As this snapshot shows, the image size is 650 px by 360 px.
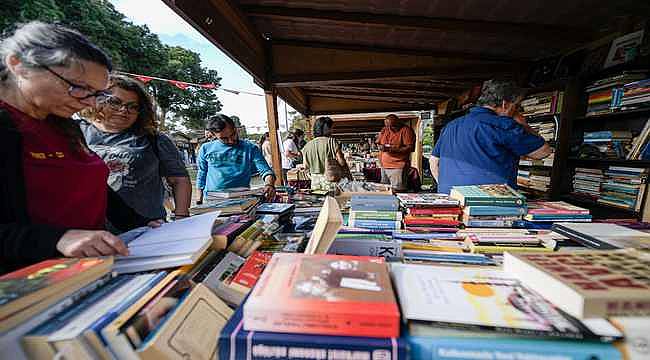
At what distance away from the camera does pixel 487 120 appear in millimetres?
1628

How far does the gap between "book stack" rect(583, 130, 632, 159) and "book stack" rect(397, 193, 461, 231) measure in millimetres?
2118

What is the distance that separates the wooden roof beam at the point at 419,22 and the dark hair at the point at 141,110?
137cm

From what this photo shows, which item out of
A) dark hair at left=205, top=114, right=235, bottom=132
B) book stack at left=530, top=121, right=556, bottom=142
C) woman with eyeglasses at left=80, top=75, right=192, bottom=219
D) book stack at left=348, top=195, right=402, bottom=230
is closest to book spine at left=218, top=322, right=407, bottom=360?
book stack at left=348, top=195, right=402, bottom=230

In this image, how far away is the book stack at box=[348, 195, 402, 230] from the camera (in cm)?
120

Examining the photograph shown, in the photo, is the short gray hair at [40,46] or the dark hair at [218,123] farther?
the dark hair at [218,123]

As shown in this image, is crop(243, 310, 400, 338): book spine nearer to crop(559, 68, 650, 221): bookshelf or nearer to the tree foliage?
the tree foliage

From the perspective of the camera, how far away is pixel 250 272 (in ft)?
2.22

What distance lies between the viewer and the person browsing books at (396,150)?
14.0 feet

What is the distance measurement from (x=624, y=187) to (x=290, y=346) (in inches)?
119

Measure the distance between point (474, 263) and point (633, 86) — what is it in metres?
2.51

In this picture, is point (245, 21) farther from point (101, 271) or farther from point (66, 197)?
point (101, 271)

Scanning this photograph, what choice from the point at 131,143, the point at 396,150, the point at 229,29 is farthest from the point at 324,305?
the point at 396,150

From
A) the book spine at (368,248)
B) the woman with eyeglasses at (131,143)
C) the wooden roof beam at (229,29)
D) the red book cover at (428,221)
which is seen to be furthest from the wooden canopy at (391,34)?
the red book cover at (428,221)

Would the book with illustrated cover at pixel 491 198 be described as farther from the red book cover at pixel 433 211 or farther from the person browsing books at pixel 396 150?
the person browsing books at pixel 396 150
